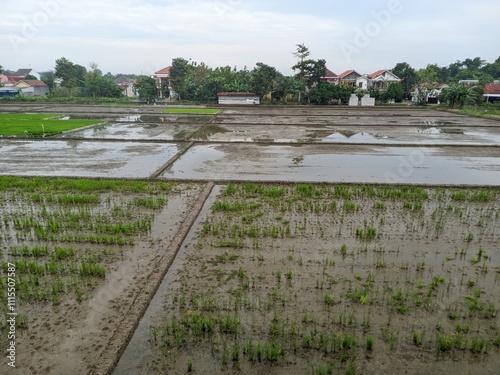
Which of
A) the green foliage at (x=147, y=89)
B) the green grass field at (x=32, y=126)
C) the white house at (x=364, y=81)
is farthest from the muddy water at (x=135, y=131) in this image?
the white house at (x=364, y=81)

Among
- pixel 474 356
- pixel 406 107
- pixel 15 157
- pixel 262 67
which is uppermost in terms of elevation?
pixel 262 67

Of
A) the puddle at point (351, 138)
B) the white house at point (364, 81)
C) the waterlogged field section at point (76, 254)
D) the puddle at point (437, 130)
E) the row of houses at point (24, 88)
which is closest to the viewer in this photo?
the waterlogged field section at point (76, 254)

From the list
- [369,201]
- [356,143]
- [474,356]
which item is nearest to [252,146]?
[356,143]

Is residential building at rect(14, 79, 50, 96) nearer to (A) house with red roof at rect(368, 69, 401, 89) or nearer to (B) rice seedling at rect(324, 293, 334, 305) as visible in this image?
(A) house with red roof at rect(368, 69, 401, 89)

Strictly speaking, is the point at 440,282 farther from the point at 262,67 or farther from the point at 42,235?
the point at 262,67

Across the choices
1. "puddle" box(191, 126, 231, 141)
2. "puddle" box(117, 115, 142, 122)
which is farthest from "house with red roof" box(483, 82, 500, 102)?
"puddle" box(117, 115, 142, 122)

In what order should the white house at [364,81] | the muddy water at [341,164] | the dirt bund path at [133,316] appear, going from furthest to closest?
the white house at [364,81] < the muddy water at [341,164] < the dirt bund path at [133,316]

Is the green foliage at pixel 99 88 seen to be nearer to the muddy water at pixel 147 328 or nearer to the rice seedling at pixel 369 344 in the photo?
the muddy water at pixel 147 328
